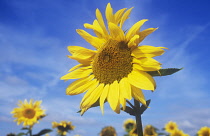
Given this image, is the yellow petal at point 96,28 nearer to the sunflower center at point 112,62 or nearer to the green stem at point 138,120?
the sunflower center at point 112,62

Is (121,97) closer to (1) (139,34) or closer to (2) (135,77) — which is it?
(2) (135,77)

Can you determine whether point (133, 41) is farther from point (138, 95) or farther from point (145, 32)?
point (138, 95)

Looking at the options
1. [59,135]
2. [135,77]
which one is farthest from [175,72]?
[59,135]

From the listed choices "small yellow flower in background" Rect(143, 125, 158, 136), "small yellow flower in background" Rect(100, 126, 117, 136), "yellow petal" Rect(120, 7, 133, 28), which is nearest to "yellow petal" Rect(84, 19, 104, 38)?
"yellow petal" Rect(120, 7, 133, 28)

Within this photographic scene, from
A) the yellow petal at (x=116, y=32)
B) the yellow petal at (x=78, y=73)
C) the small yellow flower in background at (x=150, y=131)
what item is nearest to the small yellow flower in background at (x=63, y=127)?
the small yellow flower in background at (x=150, y=131)

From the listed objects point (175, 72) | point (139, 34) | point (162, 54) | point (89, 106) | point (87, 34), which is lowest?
point (89, 106)
